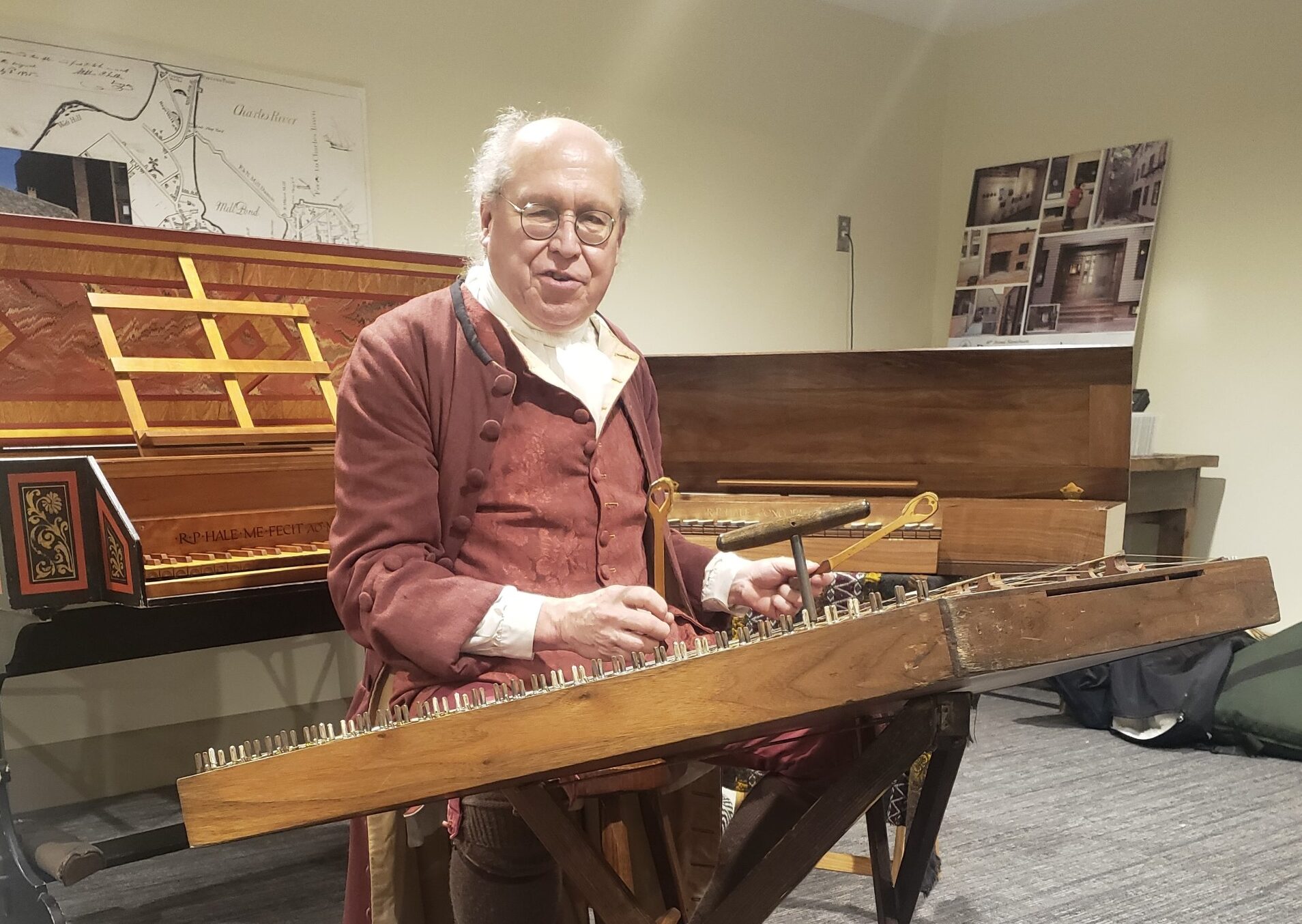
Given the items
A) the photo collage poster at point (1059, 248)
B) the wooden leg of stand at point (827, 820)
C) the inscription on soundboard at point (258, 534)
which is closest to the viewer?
the wooden leg of stand at point (827, 820)

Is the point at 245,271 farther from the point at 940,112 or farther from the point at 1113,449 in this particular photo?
the point at 940,112

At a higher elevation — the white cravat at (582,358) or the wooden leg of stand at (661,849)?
the white cravat at (582,358)

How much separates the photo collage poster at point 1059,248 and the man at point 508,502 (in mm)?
3484

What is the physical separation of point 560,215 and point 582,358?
207 millimetres

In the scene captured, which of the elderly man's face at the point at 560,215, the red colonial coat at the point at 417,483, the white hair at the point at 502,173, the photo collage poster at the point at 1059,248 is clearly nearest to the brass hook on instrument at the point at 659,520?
the red colonial coat at the point at 417,483

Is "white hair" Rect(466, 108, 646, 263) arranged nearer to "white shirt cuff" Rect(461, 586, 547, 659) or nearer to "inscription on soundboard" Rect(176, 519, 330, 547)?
"white shirt cuff" Rect(461, 586, 547, 659)

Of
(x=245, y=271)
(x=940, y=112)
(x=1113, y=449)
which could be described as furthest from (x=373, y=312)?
(x=940, y=112)

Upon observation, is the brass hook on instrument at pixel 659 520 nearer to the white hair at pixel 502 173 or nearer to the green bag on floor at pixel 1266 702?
the white hair at pixel 502 173

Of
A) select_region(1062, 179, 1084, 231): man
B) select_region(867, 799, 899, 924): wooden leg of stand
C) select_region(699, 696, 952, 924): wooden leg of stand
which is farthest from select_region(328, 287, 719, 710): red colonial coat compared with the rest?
select_region(1062, 179, 1084, 231): man

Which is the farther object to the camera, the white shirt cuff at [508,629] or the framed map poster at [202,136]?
the framed map poster at [202,136]

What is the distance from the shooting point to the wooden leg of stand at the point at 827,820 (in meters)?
0.98

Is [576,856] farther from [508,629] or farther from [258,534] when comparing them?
[258,534]

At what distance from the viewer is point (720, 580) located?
5.04 feet

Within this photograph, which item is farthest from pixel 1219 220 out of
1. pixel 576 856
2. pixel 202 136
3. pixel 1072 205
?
pixel 576 856
